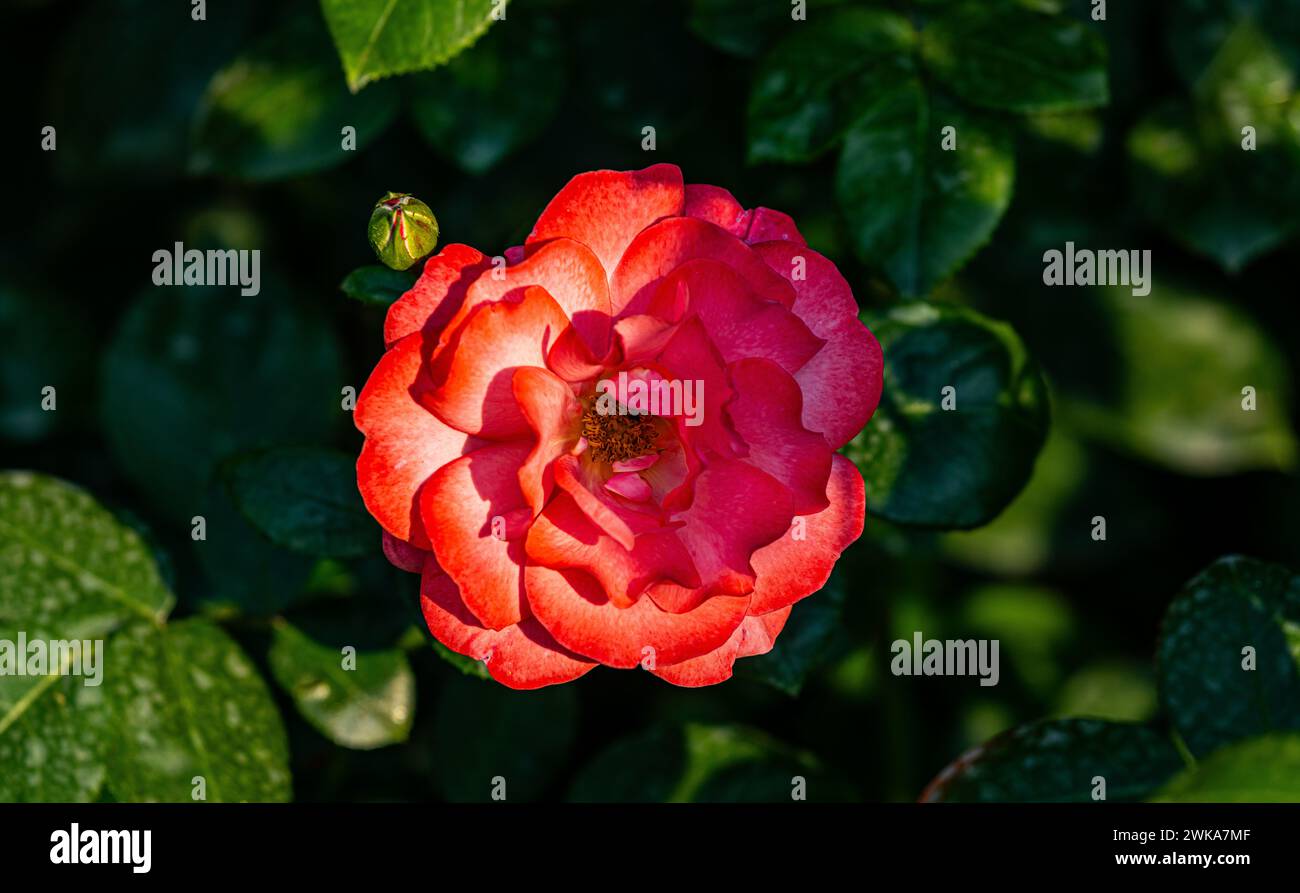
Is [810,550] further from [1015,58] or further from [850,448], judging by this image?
[1015,58]

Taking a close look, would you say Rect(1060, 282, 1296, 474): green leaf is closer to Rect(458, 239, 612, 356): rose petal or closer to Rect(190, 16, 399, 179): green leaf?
Rect(458, 239, 612, 356): rose petal

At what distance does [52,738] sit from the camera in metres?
1.46

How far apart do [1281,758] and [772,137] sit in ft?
3.06

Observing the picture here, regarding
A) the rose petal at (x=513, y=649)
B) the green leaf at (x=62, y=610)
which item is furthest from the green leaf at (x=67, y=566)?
the rose petal at (x=513, y=649)

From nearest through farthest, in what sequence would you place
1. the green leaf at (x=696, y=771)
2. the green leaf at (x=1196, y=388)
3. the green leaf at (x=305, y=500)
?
the green leaf at (x=305, y=500)
the green leaf at (x=696, y=771)
the green leaf at (x=1196, y=388)

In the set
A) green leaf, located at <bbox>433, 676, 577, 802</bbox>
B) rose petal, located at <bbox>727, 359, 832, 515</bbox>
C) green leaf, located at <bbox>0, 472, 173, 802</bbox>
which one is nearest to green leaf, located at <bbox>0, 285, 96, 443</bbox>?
green leaf, located at <bbox>0, 472, 173, 802</bbox>

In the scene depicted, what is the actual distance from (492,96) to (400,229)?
2.27 ft

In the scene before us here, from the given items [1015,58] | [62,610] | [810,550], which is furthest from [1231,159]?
[62,610]

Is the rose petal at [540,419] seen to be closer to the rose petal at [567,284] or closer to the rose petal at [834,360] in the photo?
the rose petal at [567,284]

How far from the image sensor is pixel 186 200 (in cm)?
234

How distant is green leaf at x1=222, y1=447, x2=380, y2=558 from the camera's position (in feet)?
4.56

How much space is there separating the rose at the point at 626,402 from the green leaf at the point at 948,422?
24cm

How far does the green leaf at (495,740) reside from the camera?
64.6 inches

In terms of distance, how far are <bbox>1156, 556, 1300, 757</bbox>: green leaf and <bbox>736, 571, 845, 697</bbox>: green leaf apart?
16.8 inches
